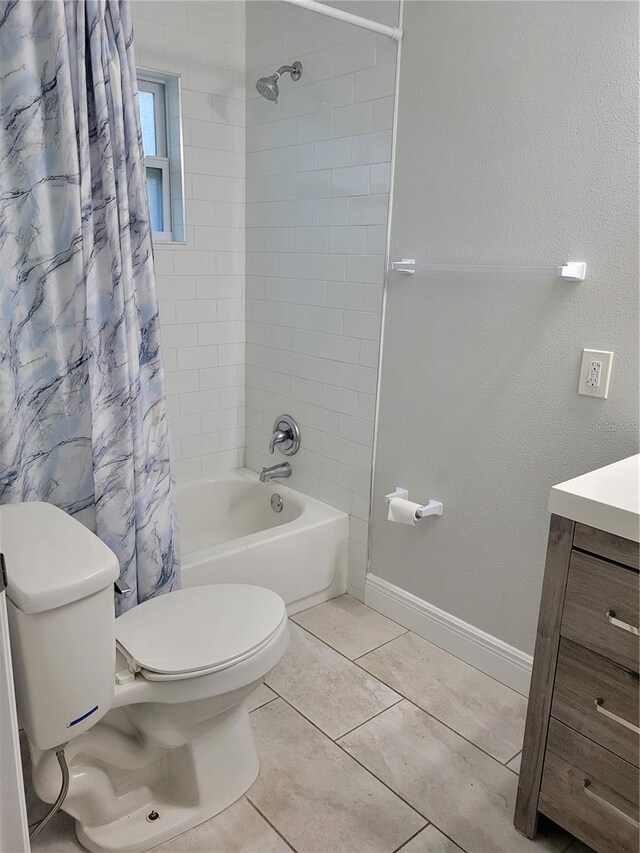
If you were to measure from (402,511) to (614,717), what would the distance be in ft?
3.23

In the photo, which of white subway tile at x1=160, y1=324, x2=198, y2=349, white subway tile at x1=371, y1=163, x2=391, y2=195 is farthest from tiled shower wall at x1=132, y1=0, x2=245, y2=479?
white subway tile at x1=371, y1=163, x2=391, y2=195

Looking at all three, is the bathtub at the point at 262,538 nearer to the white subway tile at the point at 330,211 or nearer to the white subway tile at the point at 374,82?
the white subway tile at the point at 330,211

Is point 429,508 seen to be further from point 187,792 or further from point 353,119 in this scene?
point 353,119

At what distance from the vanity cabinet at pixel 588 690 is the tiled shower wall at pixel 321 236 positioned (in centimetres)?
114

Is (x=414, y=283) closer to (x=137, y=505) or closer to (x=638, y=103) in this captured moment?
(x=638, y=103)

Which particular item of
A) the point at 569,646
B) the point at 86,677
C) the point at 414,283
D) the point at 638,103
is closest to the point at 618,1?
the point at 638,103

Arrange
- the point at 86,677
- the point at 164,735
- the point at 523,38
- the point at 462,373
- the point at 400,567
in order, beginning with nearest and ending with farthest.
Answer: the point at 86,677
the point at 164,735
the point at 523,38
the point at 462,373
the point at 400,567

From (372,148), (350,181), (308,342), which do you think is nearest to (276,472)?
(308,342)

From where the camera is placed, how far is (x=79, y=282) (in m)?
1.65

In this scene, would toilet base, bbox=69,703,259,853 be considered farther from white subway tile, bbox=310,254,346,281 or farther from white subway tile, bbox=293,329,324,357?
→ white subway tile, bbox=310,254,346,281

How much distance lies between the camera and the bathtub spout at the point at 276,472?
2824 millimetres

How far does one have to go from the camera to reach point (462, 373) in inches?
83.2

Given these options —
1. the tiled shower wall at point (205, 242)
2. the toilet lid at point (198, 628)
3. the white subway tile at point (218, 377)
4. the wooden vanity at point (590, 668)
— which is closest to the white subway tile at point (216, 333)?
the tiled shower wall at point (205, 242)

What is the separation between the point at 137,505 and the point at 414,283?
1146mm
